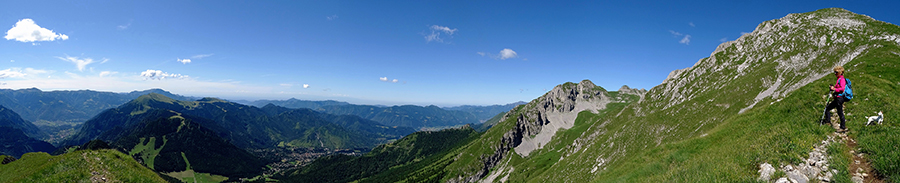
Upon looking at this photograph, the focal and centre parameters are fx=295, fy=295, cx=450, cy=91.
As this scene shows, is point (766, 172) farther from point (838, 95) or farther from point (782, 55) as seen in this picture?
point (782, 55)

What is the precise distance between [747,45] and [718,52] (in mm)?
11276

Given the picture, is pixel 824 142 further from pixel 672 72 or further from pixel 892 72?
pixel 672 72

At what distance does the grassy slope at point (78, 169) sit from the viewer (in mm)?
27438

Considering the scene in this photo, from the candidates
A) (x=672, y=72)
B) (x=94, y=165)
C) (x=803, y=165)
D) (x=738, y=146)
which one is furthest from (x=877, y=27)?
(x=94, y=165)

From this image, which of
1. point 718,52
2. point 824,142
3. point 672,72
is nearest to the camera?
point 824,142

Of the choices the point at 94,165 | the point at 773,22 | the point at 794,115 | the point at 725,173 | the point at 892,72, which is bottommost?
the point at 94,165

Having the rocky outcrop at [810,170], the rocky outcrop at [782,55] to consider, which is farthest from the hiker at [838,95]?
the rocky outcrop at [782,55]

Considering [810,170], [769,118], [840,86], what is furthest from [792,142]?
[769,118]

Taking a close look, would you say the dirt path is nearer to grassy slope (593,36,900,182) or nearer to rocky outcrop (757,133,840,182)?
grassy slope (593,36,900,182)

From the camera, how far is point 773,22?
402 ft

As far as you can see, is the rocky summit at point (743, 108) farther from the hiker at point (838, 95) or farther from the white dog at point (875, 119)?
the white dog at point (875, 119)

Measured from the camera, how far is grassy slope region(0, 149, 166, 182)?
27.4 m

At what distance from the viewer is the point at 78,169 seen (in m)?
28.4

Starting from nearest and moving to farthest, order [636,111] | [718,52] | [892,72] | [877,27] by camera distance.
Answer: [892,72] < [877,27] < [718,52] < [636,111]
